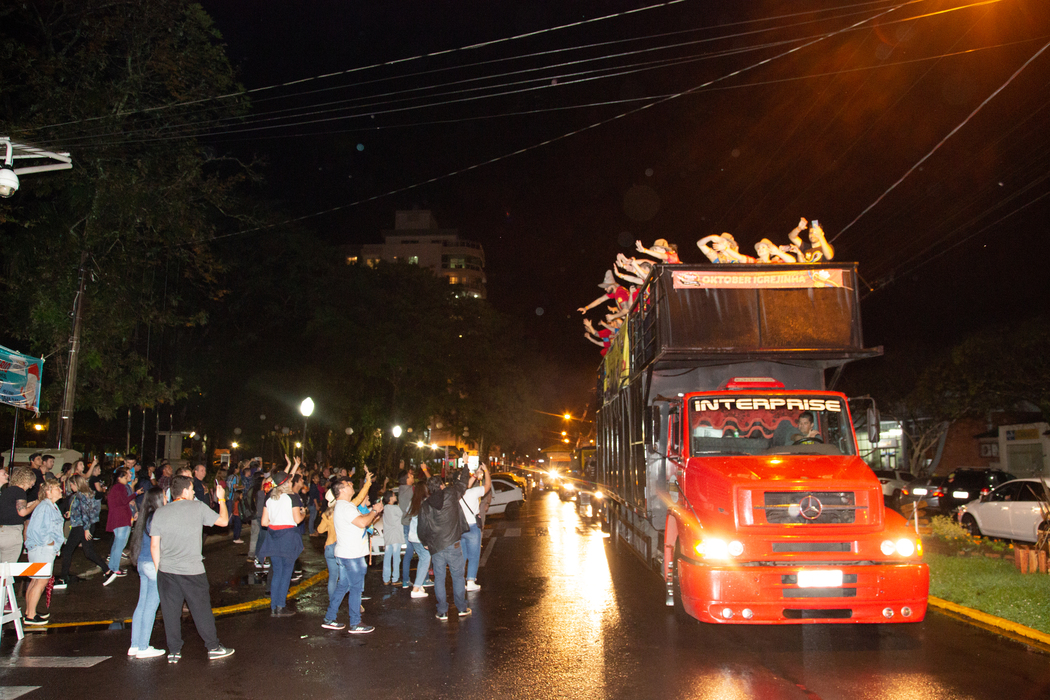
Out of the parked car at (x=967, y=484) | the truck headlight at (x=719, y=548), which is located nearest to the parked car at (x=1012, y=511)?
the parked car at (x=967, y=484)

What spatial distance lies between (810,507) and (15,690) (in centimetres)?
703

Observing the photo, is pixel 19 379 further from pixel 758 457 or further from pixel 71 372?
pixel 758 457

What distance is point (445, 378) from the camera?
37.8m

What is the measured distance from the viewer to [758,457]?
8.65m

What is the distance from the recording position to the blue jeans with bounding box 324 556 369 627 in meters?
8.43

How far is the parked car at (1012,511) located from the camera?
51.3 ft

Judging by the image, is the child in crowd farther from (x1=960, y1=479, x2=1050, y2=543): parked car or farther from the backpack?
(x1=960, y1=479, x2=1050, y2=543): parked car

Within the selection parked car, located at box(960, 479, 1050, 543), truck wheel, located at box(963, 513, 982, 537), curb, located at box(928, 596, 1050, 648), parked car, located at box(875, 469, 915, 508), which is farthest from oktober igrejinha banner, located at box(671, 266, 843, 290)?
parked car, located at box(875, 469, 915, 508)

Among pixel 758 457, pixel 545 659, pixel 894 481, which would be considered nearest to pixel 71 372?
pixel 545 659

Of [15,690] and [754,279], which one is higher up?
[754,279]

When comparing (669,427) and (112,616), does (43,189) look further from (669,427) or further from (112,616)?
(669,427)

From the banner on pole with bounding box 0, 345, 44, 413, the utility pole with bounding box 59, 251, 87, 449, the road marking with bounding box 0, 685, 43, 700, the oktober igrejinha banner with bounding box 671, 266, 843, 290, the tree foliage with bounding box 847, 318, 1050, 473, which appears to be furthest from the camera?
the tree foliage with bounding box 847, 318, 1050, 473

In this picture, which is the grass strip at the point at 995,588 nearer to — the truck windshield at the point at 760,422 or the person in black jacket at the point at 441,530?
the truck windshield at the point at 760,422

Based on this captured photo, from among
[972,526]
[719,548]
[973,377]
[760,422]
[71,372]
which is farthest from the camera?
[973,377]
